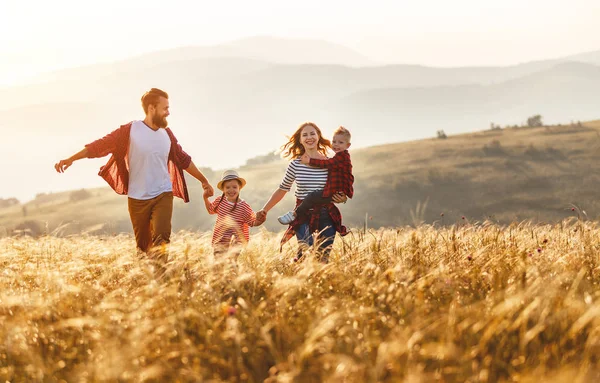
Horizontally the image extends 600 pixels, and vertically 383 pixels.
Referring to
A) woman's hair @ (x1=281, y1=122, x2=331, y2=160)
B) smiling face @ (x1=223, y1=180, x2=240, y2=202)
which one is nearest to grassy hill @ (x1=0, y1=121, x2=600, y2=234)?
woman's hair @ (x1=281, y1=122, x2=331, y2=160)

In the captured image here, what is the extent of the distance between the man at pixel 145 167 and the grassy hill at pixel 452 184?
171 ft

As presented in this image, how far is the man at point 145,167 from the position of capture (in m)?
7.63

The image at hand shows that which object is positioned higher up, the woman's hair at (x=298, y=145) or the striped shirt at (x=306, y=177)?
the woman's hair at (x=298, y=145)

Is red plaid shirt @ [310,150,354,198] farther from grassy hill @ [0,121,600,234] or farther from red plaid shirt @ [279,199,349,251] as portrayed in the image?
grassy hill @ [0,121,600,234]

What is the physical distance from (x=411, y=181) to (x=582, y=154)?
19229 millimetres

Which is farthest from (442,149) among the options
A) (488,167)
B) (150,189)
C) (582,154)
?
(150,189)

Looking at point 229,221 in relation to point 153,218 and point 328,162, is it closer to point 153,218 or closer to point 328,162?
point 153,218

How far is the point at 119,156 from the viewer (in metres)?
7.73

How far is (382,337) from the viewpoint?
3971mm

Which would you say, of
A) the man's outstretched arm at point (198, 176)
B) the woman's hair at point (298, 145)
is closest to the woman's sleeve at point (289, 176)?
the woman's hair at point (298, 145)

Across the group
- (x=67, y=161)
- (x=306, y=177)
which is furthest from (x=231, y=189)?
(x=67, y=161)

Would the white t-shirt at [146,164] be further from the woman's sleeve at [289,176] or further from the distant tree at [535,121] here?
the distant tree at [535,121]

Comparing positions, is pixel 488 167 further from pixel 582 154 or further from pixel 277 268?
pixel 277 268

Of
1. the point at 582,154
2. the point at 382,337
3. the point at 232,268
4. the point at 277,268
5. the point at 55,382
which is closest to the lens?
the point at 55,382
